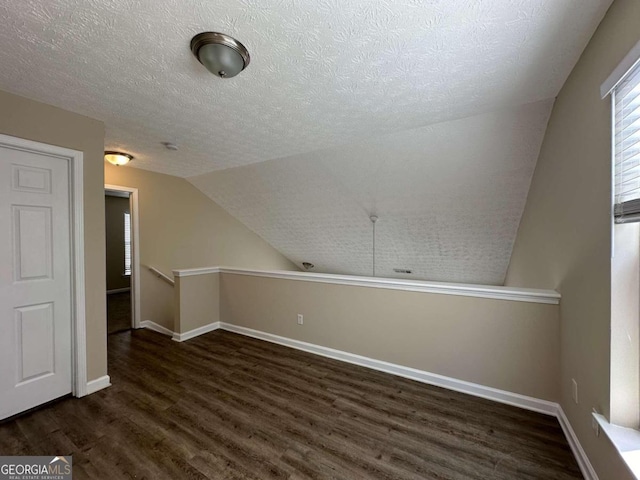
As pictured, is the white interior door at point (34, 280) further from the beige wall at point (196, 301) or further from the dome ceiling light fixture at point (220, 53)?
the dome ceiling light fixture at point (220, 53)

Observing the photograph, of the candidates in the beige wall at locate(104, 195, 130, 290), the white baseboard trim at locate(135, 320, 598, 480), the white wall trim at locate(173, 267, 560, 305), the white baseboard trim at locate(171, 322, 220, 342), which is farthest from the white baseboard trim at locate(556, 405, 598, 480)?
the beige wall at locate(104, 195, 130, 290)

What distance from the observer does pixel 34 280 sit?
204 centimetres

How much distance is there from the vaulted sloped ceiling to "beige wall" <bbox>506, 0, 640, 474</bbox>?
0.52 feet

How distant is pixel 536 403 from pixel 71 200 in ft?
13.2

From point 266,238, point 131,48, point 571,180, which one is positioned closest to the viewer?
point 131,48

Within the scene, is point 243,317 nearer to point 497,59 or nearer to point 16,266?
point 16,266

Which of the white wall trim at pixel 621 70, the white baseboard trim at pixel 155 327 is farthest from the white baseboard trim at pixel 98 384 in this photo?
the white wall trim at pixel 621 70

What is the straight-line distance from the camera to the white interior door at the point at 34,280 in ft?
6.29

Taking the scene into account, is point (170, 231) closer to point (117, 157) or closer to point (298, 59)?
point (117, 157)

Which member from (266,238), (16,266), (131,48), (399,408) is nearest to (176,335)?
(16,266)

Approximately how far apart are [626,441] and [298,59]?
93.3 inches

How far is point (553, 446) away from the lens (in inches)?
66.4

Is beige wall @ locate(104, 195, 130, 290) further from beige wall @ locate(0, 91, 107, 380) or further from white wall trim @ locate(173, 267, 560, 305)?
beige wall @ locate(0, 91, 107, 380)

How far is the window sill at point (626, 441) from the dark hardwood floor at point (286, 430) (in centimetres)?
54
